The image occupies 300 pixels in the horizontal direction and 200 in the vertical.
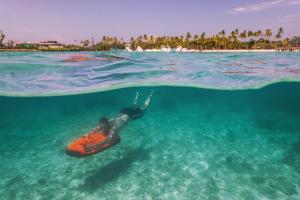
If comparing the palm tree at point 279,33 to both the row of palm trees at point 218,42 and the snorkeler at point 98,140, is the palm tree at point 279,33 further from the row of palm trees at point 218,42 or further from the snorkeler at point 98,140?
the snorkeler at point 98,140

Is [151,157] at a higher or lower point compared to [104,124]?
lower

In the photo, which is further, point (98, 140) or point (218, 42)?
point (218, 42)

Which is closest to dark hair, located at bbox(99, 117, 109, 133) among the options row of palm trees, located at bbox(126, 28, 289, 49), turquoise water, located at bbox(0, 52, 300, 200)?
turquoise water, located at bbox(0, 52, 300, 200)

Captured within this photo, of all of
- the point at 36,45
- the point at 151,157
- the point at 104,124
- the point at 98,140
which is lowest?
the point at 151,157

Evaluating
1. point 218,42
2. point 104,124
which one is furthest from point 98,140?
point 218,42

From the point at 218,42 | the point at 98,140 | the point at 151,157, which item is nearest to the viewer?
the point at 98,140

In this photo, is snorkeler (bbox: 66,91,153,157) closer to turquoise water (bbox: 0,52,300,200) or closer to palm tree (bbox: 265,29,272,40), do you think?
turquoise water (bbox: 0,52,300,200)

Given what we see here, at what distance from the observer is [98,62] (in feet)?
72.8

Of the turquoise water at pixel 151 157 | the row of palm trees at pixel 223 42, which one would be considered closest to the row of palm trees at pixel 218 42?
the row of palm trees at pixel 223 42

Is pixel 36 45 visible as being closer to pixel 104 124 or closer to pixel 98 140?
pixel 104 124

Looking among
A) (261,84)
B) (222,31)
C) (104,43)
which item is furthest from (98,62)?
(104,43)

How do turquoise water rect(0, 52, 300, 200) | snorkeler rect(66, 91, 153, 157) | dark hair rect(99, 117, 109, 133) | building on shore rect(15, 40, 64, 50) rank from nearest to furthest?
turquoise water rect(0, 52, 300, 200)
snorkeler rect(66, 91, 153, 157)
dark hair rect(99, 117, 109, 133)
building on shore rect(15, 40, 64, 50)

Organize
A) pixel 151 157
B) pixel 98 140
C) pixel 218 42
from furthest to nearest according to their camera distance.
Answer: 1. pixel 218 42
2. pixel 151 157
3. pixel 98 140

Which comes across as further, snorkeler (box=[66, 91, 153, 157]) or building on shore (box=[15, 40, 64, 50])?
building on shore (box=[15, 40, 64, 50])
